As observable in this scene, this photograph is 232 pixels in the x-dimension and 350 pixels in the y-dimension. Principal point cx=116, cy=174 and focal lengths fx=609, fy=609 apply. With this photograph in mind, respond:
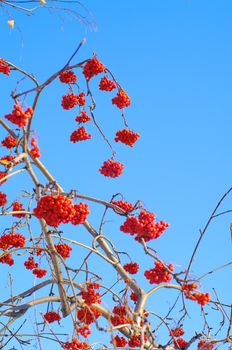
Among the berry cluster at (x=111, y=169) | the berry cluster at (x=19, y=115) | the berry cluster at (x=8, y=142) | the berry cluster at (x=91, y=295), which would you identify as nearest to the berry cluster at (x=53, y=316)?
the berry cluster at (x=91, y=295)

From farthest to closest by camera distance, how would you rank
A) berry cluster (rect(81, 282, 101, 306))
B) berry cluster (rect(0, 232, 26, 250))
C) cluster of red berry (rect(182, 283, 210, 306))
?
berry cluster (rect(0, 232, 26, 250))
berry cluster (rect(81, 282, 101, 306))
cluster of red berry (rect(182, 283, 210, 306))

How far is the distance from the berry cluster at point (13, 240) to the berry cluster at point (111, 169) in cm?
112

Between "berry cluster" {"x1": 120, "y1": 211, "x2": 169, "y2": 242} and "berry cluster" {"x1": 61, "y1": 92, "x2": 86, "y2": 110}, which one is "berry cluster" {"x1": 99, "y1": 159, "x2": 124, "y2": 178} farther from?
"berry cluster" {"x1": 120, "y1": 211, "x2": 169, "y2": 242}

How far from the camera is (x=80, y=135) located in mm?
6809

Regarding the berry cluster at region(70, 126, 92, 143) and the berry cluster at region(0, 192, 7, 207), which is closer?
the berry cluster at region(0, 192, 7, 207)

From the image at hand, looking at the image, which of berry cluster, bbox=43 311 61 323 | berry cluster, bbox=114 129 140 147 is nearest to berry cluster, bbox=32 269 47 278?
berry cluster, bbox=43 311 61 323

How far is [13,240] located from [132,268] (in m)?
1.31

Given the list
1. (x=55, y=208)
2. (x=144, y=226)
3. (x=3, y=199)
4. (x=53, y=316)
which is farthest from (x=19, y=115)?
(x=53, y=316)

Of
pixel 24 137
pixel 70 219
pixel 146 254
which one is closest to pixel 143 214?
pixel 146 254

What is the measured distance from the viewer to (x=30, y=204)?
246 inches

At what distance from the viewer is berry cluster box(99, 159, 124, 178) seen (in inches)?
248

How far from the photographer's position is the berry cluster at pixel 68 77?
6783 millimetres

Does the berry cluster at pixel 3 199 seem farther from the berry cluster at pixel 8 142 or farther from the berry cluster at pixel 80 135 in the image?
the berry cluster at pixel 80 135

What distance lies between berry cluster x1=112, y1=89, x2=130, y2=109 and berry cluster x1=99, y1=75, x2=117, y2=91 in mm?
117
